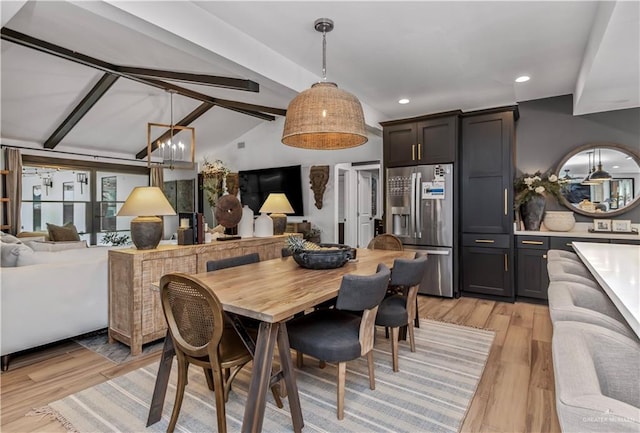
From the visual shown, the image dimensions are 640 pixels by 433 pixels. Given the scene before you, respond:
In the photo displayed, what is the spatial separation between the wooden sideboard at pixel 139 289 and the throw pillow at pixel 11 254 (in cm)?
67

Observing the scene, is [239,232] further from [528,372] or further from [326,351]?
[528,372]

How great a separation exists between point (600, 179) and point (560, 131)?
773 mm

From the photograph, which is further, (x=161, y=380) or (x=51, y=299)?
(x=51, y=299)

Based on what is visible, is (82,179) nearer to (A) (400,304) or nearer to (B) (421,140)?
(B) (421,140)

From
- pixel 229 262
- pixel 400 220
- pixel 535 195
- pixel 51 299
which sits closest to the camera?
pixel 229 262

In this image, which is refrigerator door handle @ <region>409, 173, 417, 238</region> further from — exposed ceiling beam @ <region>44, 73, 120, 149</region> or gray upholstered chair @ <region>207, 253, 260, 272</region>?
exposed ceiling beam @ <region>44, 73, 120, 149</region>

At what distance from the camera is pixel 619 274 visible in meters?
1.79

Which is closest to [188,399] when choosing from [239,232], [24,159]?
[239,232]

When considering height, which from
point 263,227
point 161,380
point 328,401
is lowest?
point 328,401

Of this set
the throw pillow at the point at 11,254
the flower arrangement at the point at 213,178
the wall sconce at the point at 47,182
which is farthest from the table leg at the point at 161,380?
the wall sconce at the point at 47,182

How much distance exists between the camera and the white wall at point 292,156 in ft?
20.7

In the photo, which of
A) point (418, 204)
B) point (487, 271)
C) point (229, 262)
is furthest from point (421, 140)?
point (229, 262)

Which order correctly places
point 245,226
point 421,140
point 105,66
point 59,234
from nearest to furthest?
point 245,226 → point 105,66 → point 421,140 → point 59,234

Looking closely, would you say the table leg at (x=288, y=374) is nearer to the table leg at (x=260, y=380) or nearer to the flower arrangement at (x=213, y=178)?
the table leg at (x=260, y=380)
